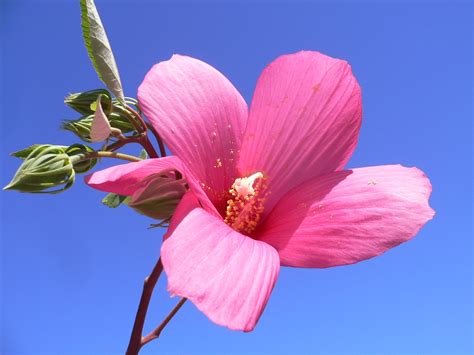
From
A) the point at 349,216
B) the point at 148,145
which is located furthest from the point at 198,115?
the point at 349,216

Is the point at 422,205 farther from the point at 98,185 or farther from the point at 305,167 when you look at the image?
the point at 98,185

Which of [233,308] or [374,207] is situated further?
[374,207]

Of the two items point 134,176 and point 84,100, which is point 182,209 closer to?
point 134,176

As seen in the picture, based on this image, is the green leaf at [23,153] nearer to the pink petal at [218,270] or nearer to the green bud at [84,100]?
the green bud at [84,100]

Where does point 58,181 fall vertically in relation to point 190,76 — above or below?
below

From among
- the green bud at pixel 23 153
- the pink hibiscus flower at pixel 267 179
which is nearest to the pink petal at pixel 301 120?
the pink hibiscus flower at pixel 267 179

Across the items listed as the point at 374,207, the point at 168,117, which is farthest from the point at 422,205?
the point at 168,117
